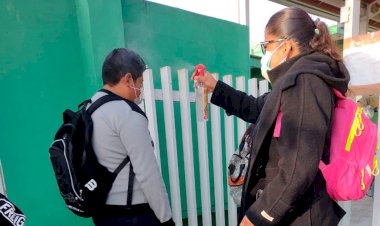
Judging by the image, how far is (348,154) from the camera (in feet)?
3.37

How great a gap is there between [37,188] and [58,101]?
0.73m

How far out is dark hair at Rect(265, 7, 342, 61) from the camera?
1128 millimetres

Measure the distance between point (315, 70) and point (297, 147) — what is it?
303 mm

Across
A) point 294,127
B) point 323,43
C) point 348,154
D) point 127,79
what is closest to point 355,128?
point 348,154

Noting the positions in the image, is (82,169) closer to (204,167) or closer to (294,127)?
(294,127)

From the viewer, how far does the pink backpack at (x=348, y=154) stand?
1.01 metres

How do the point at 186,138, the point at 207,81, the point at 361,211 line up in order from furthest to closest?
the point at 361,211 < the point at 186,138 < the point at 207,81

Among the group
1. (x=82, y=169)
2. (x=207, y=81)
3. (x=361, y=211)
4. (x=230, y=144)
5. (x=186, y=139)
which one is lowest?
(x=361, y=211)

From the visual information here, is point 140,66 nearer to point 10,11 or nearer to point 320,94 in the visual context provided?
point 320,94

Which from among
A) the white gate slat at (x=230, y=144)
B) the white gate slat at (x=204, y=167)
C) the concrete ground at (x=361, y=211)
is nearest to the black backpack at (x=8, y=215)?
the white gate slat at (x=204, y=167)

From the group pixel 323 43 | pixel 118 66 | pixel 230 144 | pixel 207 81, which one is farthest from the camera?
pixel 230 144

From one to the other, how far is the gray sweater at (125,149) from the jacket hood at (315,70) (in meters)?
0.72

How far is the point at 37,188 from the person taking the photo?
2.09 meters

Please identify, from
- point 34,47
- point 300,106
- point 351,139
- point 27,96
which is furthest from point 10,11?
point 351,139
